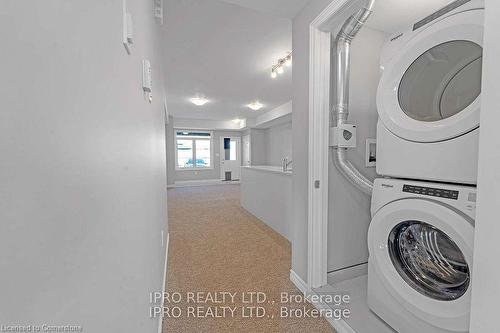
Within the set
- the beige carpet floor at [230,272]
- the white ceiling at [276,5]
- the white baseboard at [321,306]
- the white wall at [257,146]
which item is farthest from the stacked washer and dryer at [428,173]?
the white wall at [257,146]

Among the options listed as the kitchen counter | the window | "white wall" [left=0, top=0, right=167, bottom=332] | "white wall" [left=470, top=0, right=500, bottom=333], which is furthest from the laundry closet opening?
the window

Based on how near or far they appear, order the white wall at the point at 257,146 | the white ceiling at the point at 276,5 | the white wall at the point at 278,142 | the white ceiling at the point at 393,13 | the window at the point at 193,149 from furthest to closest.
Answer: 1. the white wall at the point at 257,146
2. the window at the point at 193,149
3. the white wall at the point at 278,142
4. the white ceiling at the point at 276,5
5. the white ceiling at the point at 393,13

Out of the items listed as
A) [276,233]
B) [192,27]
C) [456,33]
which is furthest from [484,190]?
[192,27]

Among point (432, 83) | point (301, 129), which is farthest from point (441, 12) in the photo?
point (301, 129)

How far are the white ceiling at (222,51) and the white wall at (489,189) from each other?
2.01m

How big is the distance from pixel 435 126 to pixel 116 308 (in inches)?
55.7

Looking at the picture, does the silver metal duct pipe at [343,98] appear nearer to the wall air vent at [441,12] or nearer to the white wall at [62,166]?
the wall air vent at [441,12]

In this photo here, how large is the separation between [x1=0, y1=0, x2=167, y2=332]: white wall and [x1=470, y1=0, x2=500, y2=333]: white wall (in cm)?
105

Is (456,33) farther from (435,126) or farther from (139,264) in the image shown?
(139,264)

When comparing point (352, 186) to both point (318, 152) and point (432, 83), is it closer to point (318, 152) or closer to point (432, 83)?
point (318, 152)

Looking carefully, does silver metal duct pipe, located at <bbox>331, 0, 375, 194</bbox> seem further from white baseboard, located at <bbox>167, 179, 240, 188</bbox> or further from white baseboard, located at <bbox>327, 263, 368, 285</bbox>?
white baseboard, located at <bbox>167, 179, 240, 188</bbox>

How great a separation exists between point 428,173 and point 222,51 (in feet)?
9.21

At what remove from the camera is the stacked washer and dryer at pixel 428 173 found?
35.1 inches

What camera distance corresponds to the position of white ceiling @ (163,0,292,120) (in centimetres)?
214
